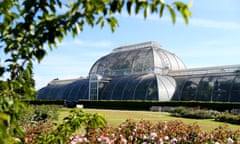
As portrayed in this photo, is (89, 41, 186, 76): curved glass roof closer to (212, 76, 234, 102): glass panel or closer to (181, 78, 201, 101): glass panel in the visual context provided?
(181, 78, 201, 101): glass panel

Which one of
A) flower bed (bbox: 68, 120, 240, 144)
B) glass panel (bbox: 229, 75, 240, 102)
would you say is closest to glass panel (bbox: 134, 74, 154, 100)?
glass panel (bbox: 229, 75, 240, 102)

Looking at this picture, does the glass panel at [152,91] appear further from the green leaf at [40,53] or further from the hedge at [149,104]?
Result: the green leaf at [40,53]

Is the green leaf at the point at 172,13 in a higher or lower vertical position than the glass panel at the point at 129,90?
lower

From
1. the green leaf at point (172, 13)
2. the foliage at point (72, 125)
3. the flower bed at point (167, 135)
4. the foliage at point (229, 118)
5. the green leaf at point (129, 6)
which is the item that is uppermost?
the green leaf at point (129, 6)

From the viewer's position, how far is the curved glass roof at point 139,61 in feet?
145

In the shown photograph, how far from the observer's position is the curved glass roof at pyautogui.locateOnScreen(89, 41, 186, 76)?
44.1m

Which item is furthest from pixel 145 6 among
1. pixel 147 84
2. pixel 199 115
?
pixel 147 84

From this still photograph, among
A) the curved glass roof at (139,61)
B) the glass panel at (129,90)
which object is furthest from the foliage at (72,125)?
the curved glass roof at (139,61)

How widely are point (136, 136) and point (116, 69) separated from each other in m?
40.2

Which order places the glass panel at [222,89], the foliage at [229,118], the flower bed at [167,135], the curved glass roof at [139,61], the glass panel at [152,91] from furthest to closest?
the curved glass roof at [139,61]
the glass panel at [152,91]
the glass panel at [222,89]
the foliage at [229,118]
the flower bed at [167,135]

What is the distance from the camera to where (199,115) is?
22.2 meters

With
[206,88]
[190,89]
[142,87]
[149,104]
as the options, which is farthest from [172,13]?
[190,89]

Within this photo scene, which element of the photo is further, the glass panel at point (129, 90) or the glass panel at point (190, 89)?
the glass panel at point (129, 90)

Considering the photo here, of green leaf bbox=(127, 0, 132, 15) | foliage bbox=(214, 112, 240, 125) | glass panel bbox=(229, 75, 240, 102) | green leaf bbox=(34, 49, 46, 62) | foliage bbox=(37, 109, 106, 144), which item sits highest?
glass panel bbox=(229, 75, 240, 102)
